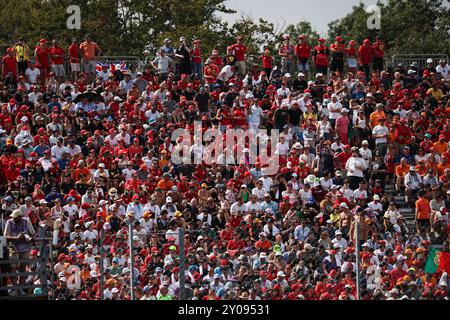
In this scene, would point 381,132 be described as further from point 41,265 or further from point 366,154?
point 41,265

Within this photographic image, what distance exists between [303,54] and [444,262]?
13784mm

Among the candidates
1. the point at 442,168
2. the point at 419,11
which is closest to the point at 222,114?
the point at 442,168

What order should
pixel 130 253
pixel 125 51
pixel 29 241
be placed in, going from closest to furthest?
pixel 130 253, pixel 29 241, pixel 125 51

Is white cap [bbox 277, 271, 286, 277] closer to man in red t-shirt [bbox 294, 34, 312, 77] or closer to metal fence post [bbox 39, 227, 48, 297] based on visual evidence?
metal fence post [bbox 39, 227, 48, 297]

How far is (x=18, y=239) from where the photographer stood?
2000 cm

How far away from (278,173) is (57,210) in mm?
5239

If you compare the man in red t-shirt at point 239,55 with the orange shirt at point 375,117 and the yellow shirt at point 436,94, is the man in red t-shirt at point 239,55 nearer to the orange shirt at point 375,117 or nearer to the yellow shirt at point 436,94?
the orange shirt at point 375,117

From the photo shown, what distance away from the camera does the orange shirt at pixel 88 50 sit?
33.3 meters

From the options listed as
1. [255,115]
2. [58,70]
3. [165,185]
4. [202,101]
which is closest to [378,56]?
[255,115]

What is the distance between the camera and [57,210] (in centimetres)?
2620

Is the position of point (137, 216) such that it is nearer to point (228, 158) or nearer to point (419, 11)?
point (228, 158)

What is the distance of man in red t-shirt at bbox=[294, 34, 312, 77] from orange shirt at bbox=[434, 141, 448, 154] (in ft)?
17.2

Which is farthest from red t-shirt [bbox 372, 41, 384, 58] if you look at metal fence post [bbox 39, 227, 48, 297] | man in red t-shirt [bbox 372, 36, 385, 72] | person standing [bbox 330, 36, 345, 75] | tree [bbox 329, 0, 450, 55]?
tree [bbox 329, 0, 450, 55]

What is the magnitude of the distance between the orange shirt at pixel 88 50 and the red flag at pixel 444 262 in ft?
47.5
